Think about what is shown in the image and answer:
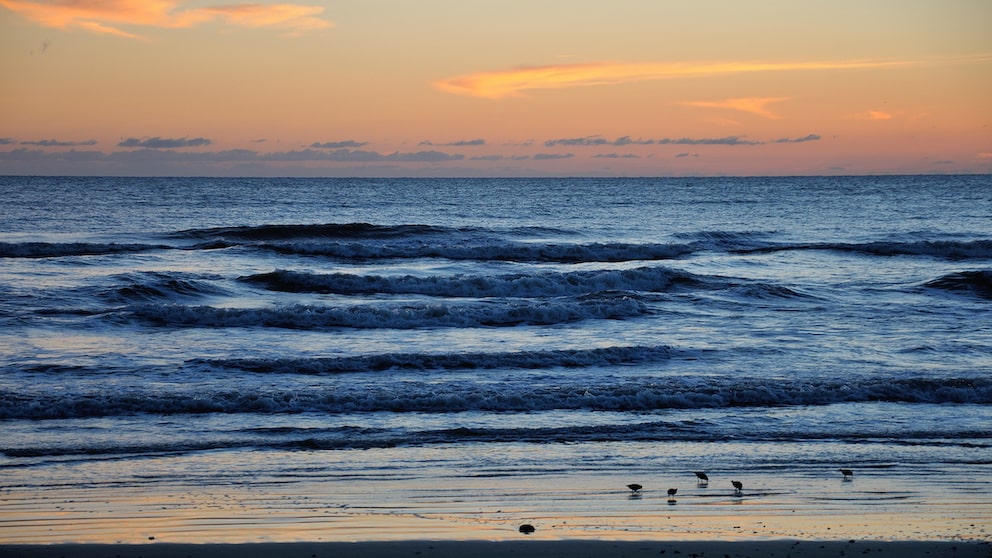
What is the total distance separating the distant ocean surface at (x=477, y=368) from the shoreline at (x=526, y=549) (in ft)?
3.35

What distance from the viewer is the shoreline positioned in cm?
636

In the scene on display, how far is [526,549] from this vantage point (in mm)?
6465

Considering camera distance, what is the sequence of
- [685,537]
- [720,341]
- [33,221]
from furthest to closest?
[33,221], [720,341], [685,537]

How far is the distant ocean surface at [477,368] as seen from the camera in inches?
356

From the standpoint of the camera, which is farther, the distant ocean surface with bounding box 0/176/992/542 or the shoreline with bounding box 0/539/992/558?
the distant ocean surface with bounding box 0/176/992/542

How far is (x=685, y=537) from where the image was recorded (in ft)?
22.1

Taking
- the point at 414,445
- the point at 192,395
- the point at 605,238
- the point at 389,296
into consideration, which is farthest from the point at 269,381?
the point at 605,238

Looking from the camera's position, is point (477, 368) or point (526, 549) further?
point (477, 368)

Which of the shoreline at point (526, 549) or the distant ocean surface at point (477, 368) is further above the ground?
the shoreline at point (526, 549)

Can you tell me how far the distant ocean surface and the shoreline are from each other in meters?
1.02

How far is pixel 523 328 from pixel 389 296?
613 centimetres

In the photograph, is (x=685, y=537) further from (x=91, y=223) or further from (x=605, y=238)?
(x=91, y=223)

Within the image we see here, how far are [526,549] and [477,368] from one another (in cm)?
765

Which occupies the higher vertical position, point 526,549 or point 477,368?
point 526,549
